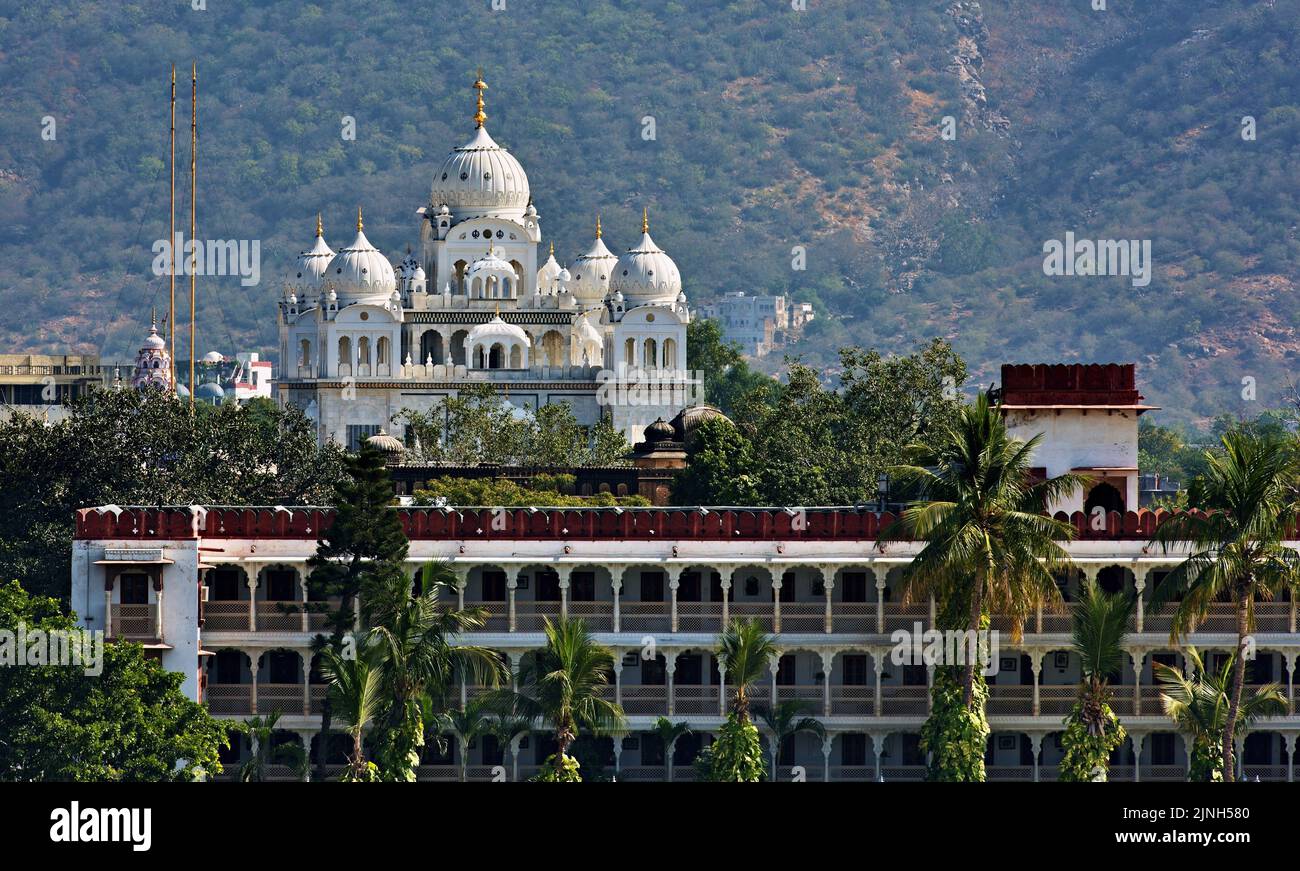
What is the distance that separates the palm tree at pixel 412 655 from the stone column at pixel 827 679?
656 cm

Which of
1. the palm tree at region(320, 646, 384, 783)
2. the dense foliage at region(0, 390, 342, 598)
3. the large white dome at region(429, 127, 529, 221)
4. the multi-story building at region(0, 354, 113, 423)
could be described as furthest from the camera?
the multi-story building at region(0, 354, 113, 423)

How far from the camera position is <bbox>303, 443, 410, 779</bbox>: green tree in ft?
209

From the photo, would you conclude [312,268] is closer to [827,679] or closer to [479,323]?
[479,323]

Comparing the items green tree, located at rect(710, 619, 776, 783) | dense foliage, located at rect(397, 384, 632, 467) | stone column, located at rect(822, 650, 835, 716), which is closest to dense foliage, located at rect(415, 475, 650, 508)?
dense foliage, located at rect(397, 384, 632, 467)

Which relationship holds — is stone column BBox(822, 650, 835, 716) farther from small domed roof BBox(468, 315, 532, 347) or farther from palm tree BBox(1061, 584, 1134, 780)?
small domed roof BBox(468, 315, 532, 347)

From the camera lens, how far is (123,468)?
7950 cm

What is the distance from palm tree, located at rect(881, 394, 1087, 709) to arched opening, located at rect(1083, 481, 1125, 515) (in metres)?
6.31

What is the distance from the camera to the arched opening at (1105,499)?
69.1 meters

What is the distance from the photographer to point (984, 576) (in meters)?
61.3
